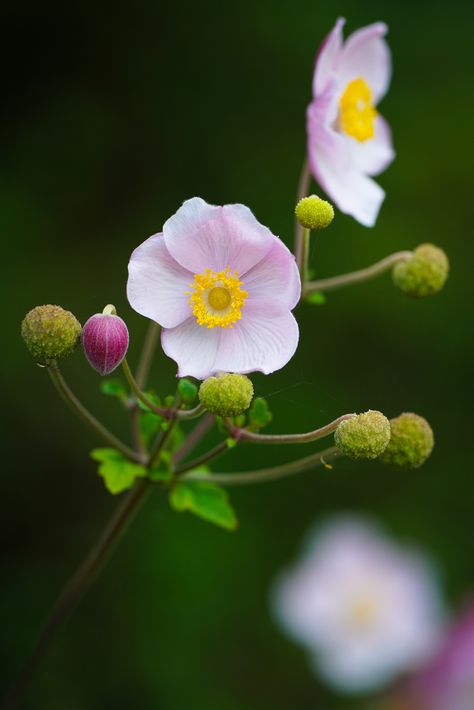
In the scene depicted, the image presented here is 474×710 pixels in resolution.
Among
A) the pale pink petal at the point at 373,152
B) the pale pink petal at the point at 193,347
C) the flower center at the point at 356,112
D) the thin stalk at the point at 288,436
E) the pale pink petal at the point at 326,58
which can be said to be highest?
the pale pink petal at the point at 326,58

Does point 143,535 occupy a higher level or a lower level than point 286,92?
lower

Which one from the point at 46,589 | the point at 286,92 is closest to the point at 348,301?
the point at 286,92

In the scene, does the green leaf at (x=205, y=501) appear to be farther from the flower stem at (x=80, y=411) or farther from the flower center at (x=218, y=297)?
the flower center at (x=218, y=297)

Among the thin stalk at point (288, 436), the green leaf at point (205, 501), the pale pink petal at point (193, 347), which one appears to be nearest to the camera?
the thin stalk at point (288, 436)

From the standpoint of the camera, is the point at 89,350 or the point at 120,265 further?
the point at 120,265

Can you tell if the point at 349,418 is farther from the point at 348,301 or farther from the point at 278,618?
the point at 348,301

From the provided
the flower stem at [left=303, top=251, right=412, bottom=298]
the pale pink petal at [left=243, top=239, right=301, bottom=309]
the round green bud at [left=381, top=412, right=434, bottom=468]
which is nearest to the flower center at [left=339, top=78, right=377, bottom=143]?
the flower stem at [left=303, top=251, right=412, bottom=298]

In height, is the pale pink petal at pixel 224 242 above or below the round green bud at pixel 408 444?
above

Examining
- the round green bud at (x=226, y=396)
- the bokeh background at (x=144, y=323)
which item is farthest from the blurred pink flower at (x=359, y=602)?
the round green bud at (x=226, y=396)
